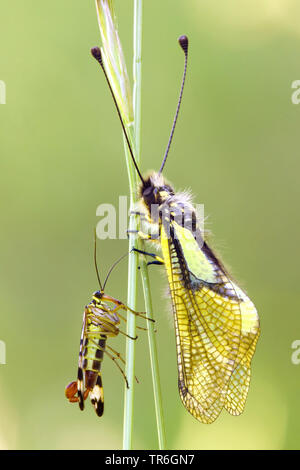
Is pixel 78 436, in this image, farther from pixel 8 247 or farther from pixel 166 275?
pixel 166 275

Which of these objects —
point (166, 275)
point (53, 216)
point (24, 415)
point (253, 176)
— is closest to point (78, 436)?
point (24, 415)

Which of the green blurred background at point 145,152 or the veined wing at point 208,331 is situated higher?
the green blurred background at point 145,152

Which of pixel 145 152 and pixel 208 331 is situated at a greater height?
pixel 145 152

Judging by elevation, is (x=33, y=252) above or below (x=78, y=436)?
above

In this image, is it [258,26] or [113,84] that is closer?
[113,84]

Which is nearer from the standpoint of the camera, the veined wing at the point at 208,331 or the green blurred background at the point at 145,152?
the veined wing at the point at 208,331
